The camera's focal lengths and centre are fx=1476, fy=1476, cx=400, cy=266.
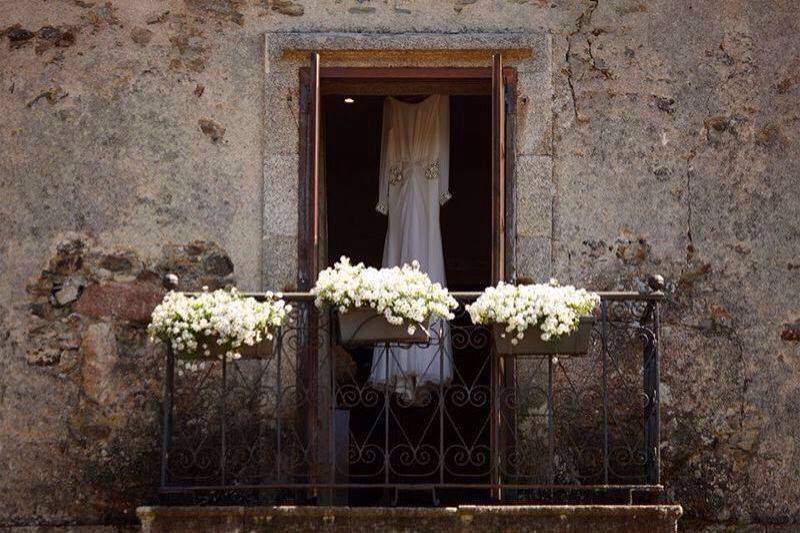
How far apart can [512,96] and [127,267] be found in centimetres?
219

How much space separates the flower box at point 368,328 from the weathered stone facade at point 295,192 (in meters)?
0.82

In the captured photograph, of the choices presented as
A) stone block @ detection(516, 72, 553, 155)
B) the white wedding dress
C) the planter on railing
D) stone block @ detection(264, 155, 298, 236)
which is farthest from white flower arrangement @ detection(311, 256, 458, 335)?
stone block @ detection(516, 72, 553, 155)

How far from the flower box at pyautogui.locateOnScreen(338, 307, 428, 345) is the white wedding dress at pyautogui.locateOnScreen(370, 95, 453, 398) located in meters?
1.10

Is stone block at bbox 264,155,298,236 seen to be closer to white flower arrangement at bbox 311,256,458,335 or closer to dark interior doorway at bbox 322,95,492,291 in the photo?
white flower arrangement at bbox 311,256,458,335

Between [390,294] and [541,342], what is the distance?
2.39 feet

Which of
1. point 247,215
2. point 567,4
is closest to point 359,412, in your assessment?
point 247,215

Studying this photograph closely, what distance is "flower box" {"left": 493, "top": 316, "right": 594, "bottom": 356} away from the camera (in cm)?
679

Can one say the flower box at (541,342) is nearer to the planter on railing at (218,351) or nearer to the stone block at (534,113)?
the planter on railing at (218,351)

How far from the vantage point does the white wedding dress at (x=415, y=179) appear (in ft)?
26.1

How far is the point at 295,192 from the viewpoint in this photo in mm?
7676

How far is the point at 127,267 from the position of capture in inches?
300

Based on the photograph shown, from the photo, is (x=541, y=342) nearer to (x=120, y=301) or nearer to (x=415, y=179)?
(x=415, y=179)

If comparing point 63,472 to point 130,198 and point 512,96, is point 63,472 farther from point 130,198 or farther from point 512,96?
point 512,96

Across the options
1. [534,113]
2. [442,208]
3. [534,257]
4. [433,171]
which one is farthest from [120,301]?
[442,208]
